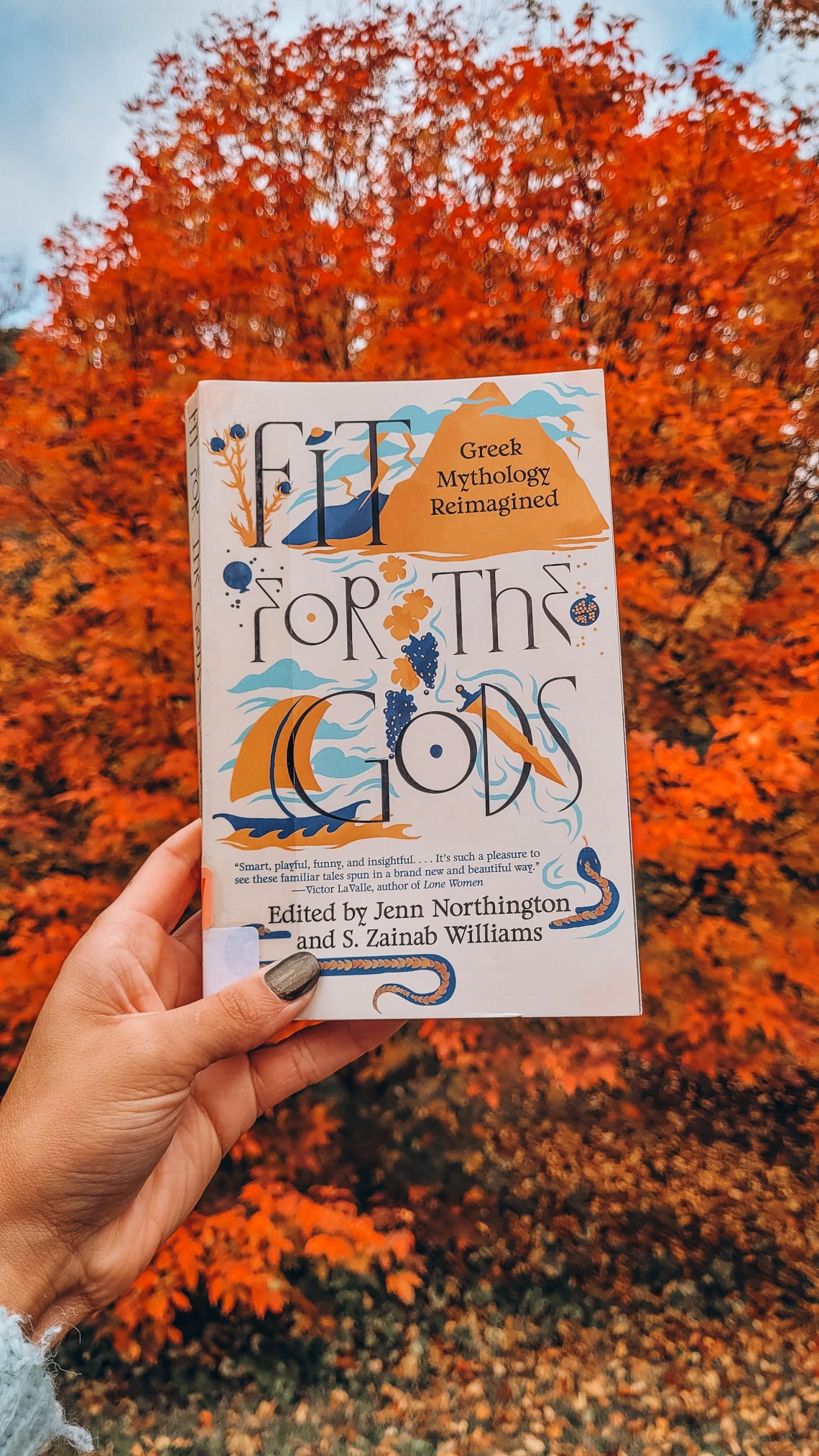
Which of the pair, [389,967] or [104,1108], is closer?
[104,1108]

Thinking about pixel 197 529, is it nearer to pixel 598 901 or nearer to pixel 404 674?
pixel 404 674

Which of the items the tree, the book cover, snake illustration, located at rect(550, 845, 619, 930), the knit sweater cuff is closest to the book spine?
the book cover

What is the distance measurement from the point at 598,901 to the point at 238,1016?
0.79m

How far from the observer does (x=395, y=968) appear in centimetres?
169

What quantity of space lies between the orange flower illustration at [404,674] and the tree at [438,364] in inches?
68.2

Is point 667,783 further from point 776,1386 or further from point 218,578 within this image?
point 776,1386

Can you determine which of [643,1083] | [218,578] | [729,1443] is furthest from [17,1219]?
[643,1083]

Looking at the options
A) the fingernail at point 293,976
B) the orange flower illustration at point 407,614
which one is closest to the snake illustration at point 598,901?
the fingernail at point 293,976

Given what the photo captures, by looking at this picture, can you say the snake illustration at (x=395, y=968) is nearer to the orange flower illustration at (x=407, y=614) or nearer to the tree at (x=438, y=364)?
the orange flower illustration at (x=407, y=614)

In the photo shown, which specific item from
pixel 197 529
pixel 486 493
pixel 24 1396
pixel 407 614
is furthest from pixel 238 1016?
pixel 486 493

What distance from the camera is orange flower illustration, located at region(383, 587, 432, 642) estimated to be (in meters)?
1.79

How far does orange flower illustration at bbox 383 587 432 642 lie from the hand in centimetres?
75

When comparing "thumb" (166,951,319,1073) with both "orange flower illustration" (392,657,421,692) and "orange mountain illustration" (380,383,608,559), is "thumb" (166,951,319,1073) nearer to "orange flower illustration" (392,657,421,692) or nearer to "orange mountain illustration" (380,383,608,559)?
"orange flower illustration" (392,657,421,692)

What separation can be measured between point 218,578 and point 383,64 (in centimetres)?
376
